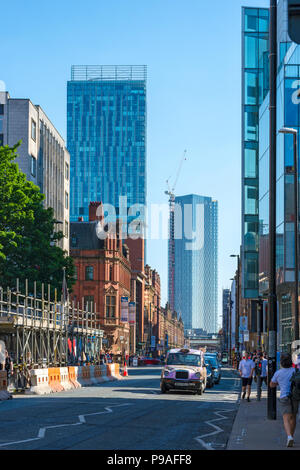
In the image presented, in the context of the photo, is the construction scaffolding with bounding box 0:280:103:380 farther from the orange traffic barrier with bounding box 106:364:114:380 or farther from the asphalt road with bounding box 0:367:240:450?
the asphalt road with bounding box 0:367:240:450

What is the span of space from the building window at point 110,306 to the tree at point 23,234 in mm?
57908

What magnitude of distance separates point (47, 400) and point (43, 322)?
1739cm

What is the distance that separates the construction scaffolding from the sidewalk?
17979 millimetres

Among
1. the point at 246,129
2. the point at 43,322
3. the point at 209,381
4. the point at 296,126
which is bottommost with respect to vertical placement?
the point at 209,381

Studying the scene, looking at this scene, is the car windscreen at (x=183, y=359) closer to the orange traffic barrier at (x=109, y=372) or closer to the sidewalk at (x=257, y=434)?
the sidewalk at (x=257, y=434)

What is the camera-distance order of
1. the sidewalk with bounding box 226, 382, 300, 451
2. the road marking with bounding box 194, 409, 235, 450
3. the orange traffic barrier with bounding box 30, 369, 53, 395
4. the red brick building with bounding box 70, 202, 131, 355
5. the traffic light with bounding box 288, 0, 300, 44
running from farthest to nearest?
the red brick building with bounding box 70, 202, 131, 355
the orange traffic barrier with bounding box 30, 369, 53, 395
the road marking with bounding box 194, 409, 235, 450
the sidewalk with bounding box 226, 382, 300, 451
the traffic light with bounding box 288, 0, 300, 44

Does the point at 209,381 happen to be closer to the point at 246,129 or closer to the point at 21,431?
the point at 21,431

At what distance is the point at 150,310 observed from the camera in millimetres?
185500

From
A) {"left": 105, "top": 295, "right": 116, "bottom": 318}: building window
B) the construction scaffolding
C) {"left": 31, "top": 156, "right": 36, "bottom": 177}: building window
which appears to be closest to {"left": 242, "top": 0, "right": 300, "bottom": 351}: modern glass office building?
the construction scaffolding

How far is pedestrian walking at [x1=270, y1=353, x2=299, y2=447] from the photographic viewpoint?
590 inches

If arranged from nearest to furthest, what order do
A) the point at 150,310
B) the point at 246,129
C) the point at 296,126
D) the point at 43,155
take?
the point at 296,126, the point at 246,129, the point at 43,155, the point at 150,310

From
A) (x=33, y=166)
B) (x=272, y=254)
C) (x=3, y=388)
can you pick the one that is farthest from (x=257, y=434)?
(x=33, y=166)

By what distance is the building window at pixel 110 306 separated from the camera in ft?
371
